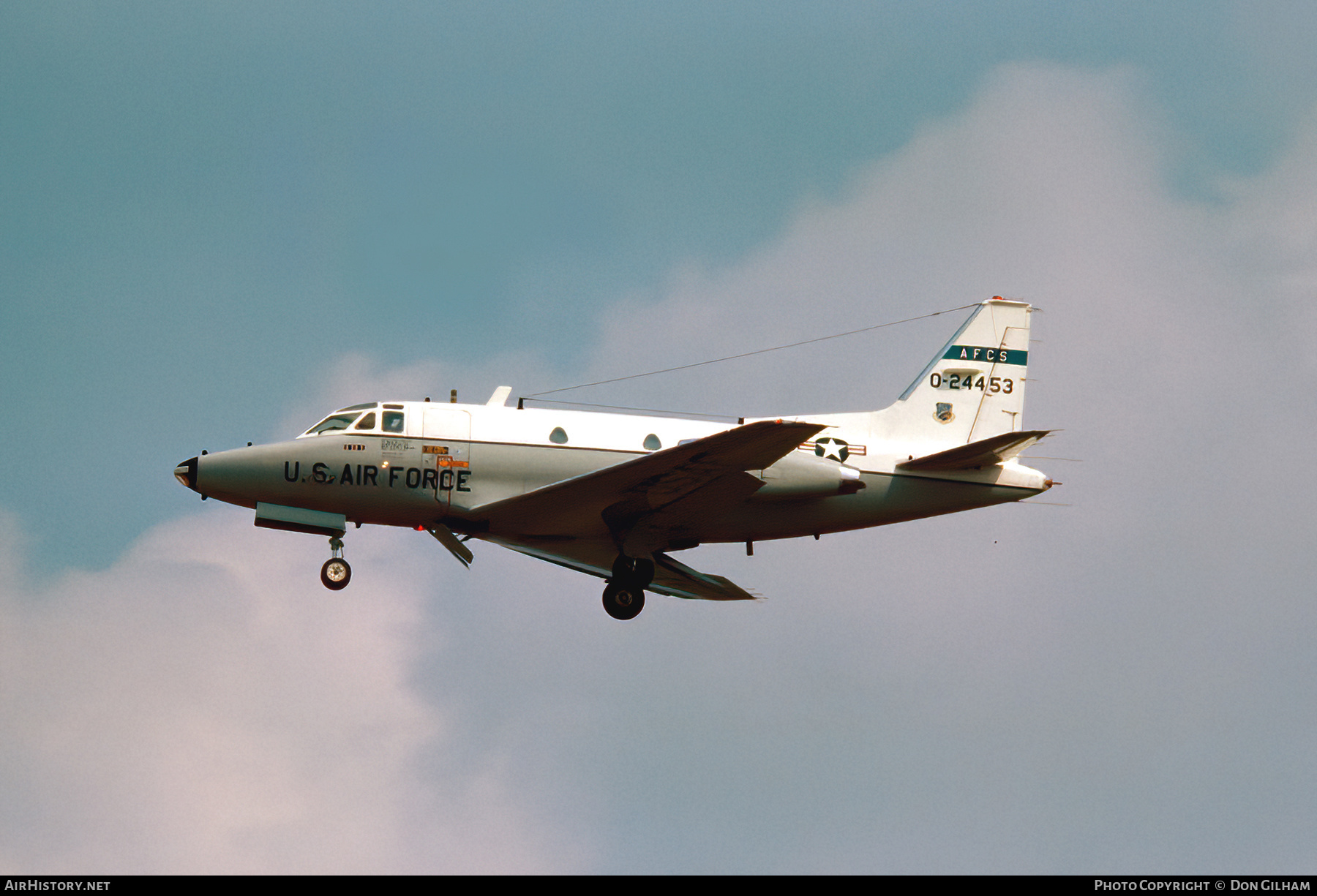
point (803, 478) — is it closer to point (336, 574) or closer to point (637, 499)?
point (637, 499)

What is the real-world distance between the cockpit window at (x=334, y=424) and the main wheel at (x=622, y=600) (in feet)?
22.5

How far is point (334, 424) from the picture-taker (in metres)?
32.3

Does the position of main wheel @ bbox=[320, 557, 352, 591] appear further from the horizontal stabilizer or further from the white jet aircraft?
the horizontal stabilizer

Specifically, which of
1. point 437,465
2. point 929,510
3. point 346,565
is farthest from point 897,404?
point 346,565

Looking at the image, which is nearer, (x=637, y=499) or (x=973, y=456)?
(x=637, y=499)

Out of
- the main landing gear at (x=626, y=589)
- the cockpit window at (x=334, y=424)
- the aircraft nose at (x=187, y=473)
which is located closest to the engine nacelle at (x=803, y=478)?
the main landing gear at (x=626, y=589)

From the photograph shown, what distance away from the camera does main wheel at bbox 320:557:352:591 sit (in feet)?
104

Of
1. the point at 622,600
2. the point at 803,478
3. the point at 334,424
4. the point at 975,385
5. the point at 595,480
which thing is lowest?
the point at 622,600

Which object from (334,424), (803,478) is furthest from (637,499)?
(334,424)

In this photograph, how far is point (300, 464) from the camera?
3161 centimetres

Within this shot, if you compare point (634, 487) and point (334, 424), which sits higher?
point (334, 424)

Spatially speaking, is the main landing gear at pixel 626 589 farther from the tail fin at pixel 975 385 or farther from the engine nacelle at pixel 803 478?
the tail fin at pixel 975 385

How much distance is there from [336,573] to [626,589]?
6.47 meters
